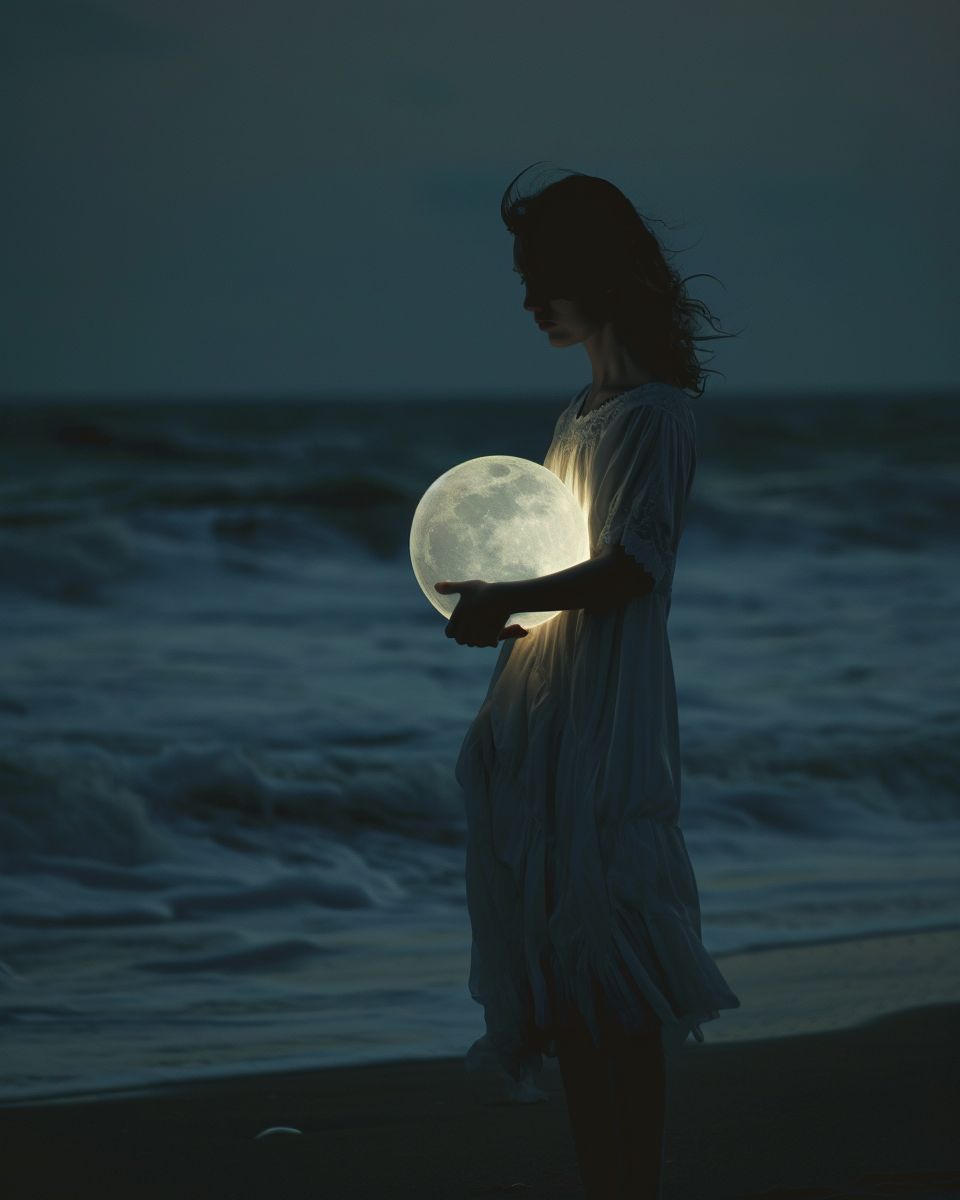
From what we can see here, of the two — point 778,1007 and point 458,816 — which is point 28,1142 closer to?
point 778,1007

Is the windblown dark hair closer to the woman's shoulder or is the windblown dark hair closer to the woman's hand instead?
the woman's shoulder

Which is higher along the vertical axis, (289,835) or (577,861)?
(577,861)

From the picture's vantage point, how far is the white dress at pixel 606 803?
2396mm

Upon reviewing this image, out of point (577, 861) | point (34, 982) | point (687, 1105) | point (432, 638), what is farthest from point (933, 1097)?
point (432, 638)

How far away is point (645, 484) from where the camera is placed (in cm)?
238

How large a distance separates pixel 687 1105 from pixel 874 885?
2485mm

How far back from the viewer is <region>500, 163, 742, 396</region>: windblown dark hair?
246cm

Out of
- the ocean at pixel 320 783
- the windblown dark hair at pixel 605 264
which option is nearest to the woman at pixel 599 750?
the windblown dark hair at pixel 605 264

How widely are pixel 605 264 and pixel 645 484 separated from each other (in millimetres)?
366

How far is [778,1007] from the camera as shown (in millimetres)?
4469

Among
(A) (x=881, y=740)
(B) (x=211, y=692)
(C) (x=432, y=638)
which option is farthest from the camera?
(C) (x=432, y=638)

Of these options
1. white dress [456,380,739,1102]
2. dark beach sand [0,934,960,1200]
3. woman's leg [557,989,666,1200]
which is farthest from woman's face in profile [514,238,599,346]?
dark beach sand [0,934,960,1200]

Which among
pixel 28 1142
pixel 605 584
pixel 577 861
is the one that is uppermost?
pixel 605 584

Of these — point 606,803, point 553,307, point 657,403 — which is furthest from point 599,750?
point 553,307
